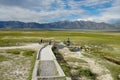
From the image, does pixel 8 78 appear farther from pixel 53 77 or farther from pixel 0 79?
pixel 53 77

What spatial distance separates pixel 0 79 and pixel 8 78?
2.64ft

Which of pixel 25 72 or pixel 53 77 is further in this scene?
pixel 25 72

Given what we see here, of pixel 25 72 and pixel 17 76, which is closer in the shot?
pixel 17 76

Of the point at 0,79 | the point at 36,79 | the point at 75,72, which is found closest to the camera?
the point at 36,79

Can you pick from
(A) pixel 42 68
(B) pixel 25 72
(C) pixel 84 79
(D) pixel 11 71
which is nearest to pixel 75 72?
(C) pixel 84 79

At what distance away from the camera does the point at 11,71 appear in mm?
23000

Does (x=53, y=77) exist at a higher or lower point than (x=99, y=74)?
higher

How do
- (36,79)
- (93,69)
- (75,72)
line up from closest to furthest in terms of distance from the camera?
(36,79), (75,72), (93,69)

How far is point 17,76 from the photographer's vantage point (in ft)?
67.9

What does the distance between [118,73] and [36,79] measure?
12.3m

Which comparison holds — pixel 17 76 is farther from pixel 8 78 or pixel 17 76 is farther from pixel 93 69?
pixel 93 69

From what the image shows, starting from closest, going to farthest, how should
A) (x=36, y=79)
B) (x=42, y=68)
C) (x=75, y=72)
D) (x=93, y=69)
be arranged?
1. (x=36, y=79)
2. (x=42, y=68)
3. (x=75, y=72)
4. (x=93, y=69)

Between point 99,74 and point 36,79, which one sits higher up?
point 36,79

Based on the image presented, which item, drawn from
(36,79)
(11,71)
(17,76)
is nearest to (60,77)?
(36,79)
